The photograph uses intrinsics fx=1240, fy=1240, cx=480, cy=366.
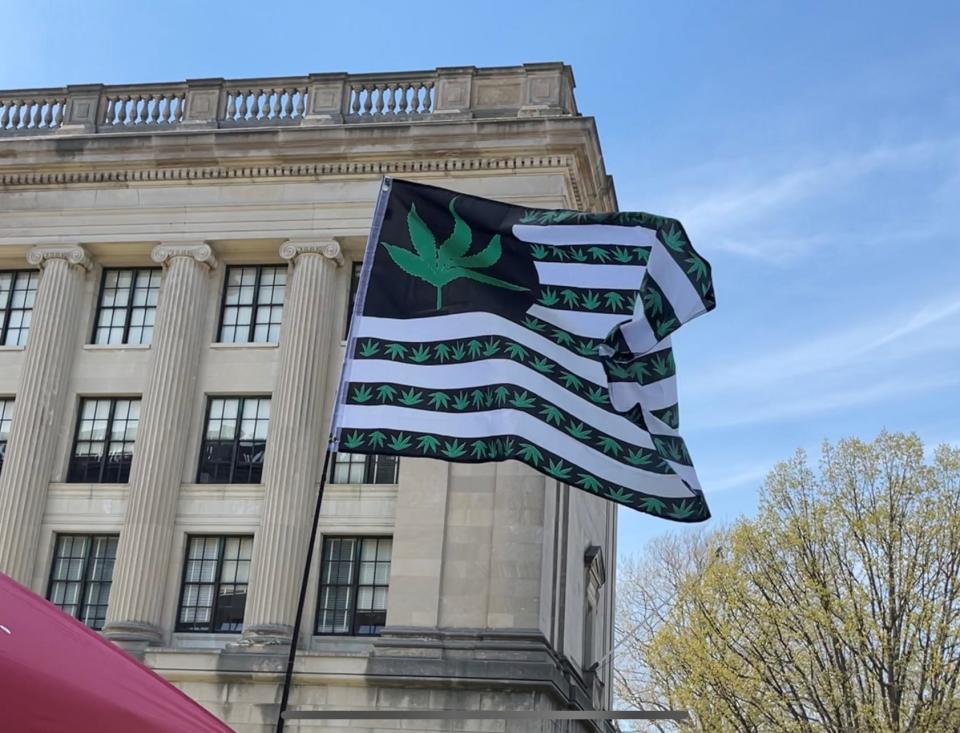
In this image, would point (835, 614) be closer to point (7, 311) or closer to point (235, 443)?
point (235, 443)

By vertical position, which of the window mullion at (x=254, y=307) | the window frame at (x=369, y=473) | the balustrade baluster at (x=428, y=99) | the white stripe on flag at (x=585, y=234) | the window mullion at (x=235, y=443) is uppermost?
the balustrade baluster at (x=428, y=99)

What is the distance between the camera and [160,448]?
1089 inches

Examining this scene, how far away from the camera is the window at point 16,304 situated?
99.8 feet

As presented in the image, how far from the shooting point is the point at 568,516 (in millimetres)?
28703

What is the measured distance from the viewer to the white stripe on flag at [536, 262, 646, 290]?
13648mm

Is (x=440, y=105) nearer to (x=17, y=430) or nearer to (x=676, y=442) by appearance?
(x=17, y=430)

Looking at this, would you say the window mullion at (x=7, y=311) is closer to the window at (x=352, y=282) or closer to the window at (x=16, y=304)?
the window at (x=16, y=304)

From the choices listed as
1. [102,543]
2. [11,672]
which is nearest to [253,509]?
[102,543]

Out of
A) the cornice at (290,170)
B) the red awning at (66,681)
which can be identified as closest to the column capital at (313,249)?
the cornice at (290,170)

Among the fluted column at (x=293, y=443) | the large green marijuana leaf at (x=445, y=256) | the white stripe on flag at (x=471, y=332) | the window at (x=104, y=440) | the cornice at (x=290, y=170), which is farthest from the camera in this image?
the window at (x=104, y=440)

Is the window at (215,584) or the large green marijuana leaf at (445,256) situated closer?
the large green marijuana leaf at (445,256)

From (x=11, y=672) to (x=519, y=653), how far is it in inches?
815

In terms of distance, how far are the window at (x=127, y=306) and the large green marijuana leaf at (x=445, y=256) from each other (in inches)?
692

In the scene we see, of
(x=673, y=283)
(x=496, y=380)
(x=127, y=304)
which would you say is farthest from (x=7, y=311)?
(x=673, y=283)
